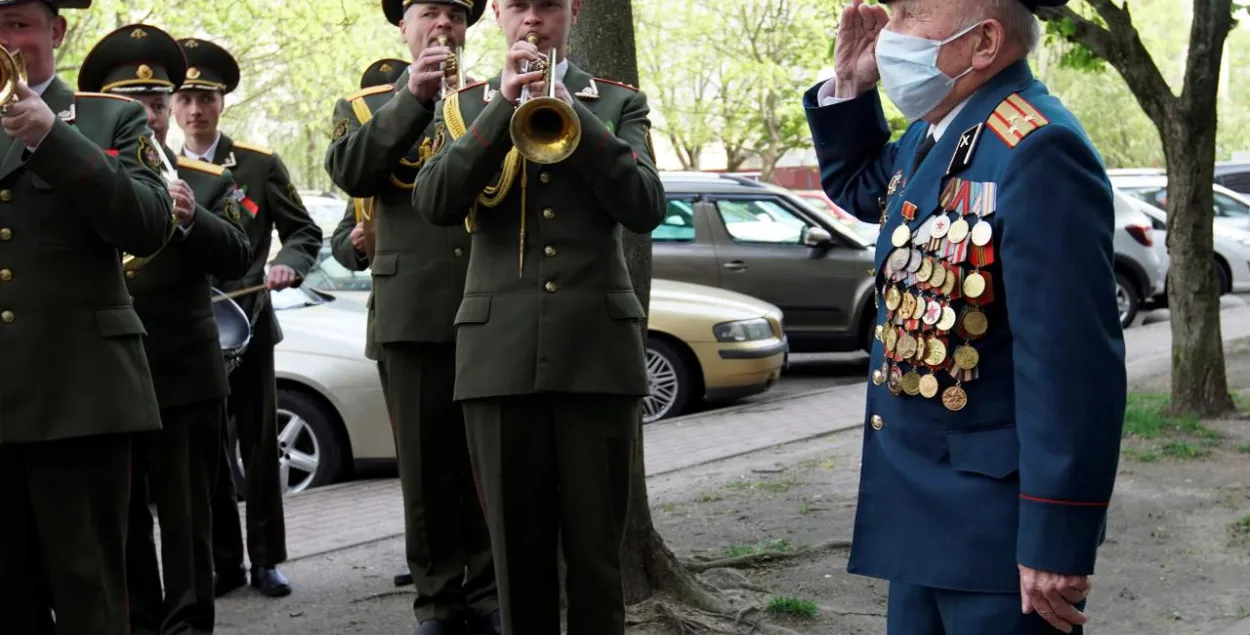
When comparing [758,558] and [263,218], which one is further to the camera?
[263,218]

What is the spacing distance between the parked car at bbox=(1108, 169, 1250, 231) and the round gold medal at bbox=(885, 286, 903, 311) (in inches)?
768

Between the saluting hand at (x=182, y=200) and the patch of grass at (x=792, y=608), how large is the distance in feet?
8.00

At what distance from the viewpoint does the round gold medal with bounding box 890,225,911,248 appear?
306 centimetres

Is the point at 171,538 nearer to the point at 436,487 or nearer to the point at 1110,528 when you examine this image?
the point at 436,487

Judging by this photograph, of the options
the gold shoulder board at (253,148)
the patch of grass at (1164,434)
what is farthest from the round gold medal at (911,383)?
the patch of grass at (1164,434)

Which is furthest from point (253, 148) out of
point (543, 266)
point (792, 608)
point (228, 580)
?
point (792, 608)

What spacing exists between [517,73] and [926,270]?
60.5 inches

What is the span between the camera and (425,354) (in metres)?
5.37

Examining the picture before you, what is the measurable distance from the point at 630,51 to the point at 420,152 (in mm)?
854

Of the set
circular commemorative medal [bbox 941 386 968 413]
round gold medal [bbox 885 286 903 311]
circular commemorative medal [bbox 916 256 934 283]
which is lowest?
circular commemorative medal [bbox 941 386 968 413]

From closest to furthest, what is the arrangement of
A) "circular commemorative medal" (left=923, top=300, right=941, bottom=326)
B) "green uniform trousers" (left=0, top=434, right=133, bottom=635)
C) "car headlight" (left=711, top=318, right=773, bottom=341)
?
"circular commemorative medal" (left=923, top=300, right=941, bottom=326), "green uniform trousers" (left=0, top=434, right=133, bottom=635), "car headlight" (left=711, top=318, right=773, bottom=341)

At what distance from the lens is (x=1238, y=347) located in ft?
47.4

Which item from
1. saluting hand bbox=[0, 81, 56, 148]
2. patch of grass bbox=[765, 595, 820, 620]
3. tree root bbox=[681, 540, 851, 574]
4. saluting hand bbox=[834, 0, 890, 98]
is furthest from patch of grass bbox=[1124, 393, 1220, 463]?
saluting hand bbox=[0, 81, 56, 148]

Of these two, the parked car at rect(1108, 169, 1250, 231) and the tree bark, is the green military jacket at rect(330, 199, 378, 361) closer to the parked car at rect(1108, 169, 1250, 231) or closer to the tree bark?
the tree bark
